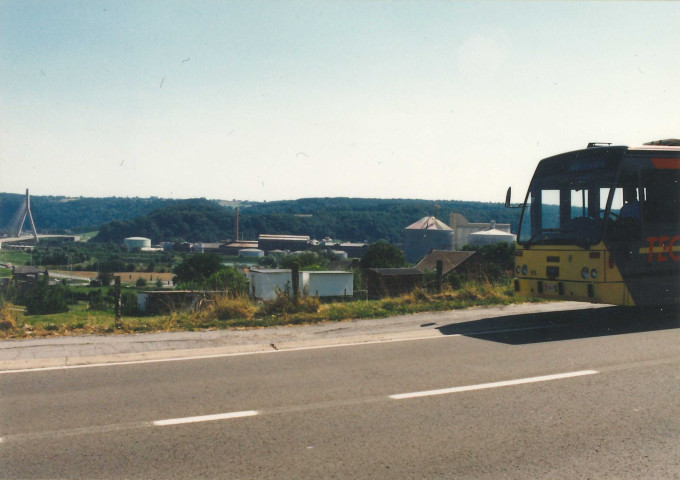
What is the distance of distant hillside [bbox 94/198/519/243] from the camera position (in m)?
134

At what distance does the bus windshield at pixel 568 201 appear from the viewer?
37.6 feet

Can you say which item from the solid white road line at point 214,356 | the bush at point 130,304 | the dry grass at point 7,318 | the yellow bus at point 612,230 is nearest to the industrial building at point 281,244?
the bush at point 130,304

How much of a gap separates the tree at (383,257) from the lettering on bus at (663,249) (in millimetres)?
74563

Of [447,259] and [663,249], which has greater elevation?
[663,249]

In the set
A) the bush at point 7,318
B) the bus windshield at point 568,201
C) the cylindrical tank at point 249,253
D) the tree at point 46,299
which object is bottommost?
the cylindrical tank at point 249,253

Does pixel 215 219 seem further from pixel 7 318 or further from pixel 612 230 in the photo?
pixel 612 230

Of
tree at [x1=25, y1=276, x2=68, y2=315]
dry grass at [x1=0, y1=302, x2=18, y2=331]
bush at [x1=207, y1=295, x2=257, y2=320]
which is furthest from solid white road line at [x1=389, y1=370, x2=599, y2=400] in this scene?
tree at [x1=25, y1=276, x2=68, y2=315]

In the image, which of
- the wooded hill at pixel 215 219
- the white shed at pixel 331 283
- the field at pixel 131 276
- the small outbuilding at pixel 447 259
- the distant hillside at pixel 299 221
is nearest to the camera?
the white shed at pixel 331 283

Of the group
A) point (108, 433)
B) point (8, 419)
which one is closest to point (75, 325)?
point (8, 419)

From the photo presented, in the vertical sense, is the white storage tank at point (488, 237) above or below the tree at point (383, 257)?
above

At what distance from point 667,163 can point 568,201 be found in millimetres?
1991

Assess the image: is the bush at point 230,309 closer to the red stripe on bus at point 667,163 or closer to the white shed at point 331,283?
the white shed at point 331,283

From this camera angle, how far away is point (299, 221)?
170 metres

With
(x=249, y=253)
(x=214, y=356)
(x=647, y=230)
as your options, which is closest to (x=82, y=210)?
(x=249, y=253)
